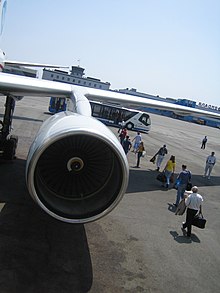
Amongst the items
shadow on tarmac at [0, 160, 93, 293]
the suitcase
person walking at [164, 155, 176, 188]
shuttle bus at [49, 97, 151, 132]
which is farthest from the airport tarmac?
shuttle bus at [49, 97, 151, 132]

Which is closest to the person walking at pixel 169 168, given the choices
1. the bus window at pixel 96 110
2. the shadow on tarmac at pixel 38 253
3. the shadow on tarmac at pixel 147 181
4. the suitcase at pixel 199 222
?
the shadow on tarmac at pixel 147 181

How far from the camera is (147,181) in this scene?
14742 mm

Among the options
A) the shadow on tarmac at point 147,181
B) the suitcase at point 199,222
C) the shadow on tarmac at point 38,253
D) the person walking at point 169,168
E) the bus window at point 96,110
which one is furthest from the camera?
the bus window at point 96,110

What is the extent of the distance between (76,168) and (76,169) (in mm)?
26

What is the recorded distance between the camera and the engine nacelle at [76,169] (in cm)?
546

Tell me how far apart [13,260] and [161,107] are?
8.82 m

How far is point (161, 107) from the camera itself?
13055mm

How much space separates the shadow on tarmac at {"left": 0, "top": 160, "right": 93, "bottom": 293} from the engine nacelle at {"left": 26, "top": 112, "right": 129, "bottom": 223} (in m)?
1.23

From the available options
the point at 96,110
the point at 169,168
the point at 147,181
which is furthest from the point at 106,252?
the point at 96,110

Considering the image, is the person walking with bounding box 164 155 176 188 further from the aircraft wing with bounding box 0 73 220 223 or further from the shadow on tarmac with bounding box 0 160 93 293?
the aircraft wing with bounding box 0 73 220 223

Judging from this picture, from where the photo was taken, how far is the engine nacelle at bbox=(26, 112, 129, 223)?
5.46m

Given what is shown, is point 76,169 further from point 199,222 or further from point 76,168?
point 199,222

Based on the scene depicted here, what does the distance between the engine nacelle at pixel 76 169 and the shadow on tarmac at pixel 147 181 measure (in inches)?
240

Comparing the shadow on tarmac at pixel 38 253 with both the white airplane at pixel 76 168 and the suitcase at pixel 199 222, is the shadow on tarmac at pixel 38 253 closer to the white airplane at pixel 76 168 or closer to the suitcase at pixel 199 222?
the white airplane at pixel 76 168
